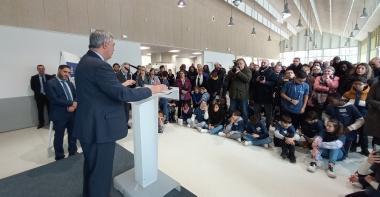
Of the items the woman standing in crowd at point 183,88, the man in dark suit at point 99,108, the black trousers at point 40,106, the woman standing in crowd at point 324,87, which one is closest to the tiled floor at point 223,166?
the black trousers at point 40,106

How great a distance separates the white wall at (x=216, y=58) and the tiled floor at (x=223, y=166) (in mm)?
6570

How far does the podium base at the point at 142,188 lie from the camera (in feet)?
6.27

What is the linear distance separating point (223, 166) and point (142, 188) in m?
1.18

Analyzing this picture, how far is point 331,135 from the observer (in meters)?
2.77

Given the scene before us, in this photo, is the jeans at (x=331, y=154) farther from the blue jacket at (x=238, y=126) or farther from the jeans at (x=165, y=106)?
the jeans at (x=165, y=106)

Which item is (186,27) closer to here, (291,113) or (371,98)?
(291,113)

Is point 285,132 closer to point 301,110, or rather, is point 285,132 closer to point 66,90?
point 301,110

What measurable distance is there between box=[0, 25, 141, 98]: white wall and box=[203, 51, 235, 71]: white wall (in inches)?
231

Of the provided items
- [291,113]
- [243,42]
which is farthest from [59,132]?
[243,42]

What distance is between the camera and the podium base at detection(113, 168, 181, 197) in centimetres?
191

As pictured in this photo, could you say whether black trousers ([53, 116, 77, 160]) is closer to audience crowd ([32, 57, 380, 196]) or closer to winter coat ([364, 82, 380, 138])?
audience crowd ([32, 57, 380, 196])

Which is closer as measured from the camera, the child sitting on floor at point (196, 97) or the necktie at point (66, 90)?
the necktie at point (66, 90)

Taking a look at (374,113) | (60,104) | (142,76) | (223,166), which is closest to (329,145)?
(374,113)

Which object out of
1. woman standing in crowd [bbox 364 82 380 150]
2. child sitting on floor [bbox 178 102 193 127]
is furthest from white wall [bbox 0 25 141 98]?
woman standing in crowd [bbox 364 82 380 150]
